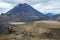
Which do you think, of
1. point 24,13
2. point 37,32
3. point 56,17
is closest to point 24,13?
point 24,13

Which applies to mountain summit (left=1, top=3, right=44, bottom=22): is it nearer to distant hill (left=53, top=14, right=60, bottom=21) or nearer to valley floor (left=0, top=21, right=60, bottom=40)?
valley floor (left=0, top=21, right=60, bottom=40)

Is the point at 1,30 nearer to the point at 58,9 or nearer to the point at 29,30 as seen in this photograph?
the point at 29,30

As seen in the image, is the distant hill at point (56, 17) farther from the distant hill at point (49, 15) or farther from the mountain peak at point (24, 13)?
the mountain peak at point (24, 13)

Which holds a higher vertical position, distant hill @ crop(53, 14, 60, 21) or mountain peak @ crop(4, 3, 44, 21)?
mountain peak @ crop(4, 3, 44, 21)

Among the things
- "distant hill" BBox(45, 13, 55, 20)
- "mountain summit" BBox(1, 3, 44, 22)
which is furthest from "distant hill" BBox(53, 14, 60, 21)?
"mountain summit" BBox(1, 3, 44, 22)

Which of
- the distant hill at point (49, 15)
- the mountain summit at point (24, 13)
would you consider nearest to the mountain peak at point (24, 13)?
the mountain summit at point (24, 13)

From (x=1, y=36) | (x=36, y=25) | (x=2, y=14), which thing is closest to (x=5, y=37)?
(x=1, y=36)

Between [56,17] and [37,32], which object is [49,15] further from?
[37,32]

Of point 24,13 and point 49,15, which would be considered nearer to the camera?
point 49,15
